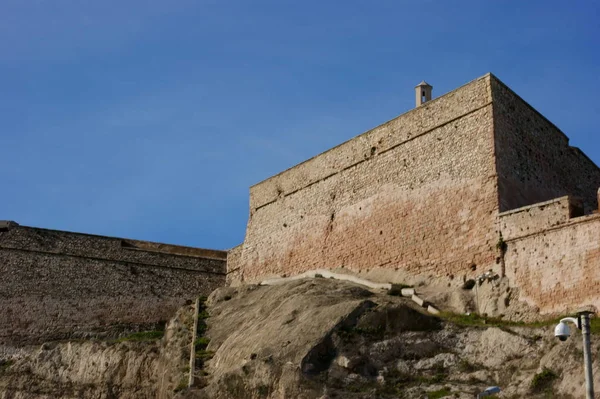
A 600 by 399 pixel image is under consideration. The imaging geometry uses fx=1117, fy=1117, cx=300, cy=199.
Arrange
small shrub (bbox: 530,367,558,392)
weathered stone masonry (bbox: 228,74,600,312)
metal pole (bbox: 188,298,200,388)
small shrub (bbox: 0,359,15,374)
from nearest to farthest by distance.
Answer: small shrub (bbox: 530,367,558,392) → metal pole (bbox: 188,298,200,388) → weathered stone masonry (bbox: 228,74,600,312) → small shrub (bbox: 0,359,15,374)

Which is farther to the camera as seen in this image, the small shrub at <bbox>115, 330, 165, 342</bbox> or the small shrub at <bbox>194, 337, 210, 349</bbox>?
the small shrub at <bbox>115, 330, 165, 342</bbox>

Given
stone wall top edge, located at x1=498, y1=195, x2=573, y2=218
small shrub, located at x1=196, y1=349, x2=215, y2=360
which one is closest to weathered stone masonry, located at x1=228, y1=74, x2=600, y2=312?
stone wall top edge, located at x1=498, y1=195, x2=573, y2=218

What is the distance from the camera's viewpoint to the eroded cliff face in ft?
117

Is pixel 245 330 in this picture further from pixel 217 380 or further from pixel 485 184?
pixel 485 184

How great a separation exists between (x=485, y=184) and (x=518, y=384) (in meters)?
8.03

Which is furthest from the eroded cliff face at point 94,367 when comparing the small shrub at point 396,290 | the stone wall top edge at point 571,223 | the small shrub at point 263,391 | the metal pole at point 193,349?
the stone wall top edge at point 571,223

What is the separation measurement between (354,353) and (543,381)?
503cm

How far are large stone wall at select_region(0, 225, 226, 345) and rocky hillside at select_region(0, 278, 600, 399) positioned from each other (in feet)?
16.8

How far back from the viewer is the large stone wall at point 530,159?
3216 cm

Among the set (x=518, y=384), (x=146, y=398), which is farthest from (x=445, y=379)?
(x=146, y=398)

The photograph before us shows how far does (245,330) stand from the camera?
105 feet

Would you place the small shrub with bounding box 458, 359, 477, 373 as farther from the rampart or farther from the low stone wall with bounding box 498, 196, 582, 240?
the low stone wall with bounding box 498, 196, 582, 240

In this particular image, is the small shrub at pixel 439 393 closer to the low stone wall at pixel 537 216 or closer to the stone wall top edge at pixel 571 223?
the stone wall top edge at pixel 571 223

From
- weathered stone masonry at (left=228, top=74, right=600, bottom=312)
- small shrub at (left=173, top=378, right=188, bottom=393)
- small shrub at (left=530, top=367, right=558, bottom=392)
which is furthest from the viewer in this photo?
weathered stone masonry at (left=228, top=74, right=600, bottom=312)
